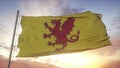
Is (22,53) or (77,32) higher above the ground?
(77,32)

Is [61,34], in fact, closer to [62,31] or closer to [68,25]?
[62,31]

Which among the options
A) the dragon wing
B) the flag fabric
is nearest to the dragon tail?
the flag fabric

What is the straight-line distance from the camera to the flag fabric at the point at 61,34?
17547 mm

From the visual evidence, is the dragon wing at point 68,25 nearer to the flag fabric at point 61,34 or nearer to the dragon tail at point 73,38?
the flag fabric at point 61,34

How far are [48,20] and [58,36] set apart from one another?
3.99 feet

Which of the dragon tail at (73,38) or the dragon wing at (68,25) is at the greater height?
the dragon wing at (68,25)

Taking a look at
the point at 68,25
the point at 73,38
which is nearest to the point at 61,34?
the point at 68,25

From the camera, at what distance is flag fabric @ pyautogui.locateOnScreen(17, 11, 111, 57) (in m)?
17.5

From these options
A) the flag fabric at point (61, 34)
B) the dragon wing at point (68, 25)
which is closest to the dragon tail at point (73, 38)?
the flag fabric at point (61, 34)

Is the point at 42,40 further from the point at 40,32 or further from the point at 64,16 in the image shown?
the point at 64,16

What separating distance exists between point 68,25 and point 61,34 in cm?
71

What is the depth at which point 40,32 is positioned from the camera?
18.3m

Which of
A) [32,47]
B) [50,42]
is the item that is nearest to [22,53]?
[32,47]

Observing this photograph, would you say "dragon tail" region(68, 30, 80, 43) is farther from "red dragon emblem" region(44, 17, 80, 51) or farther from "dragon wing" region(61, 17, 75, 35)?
"dragon wing" region(61, 17, 75, 35)
